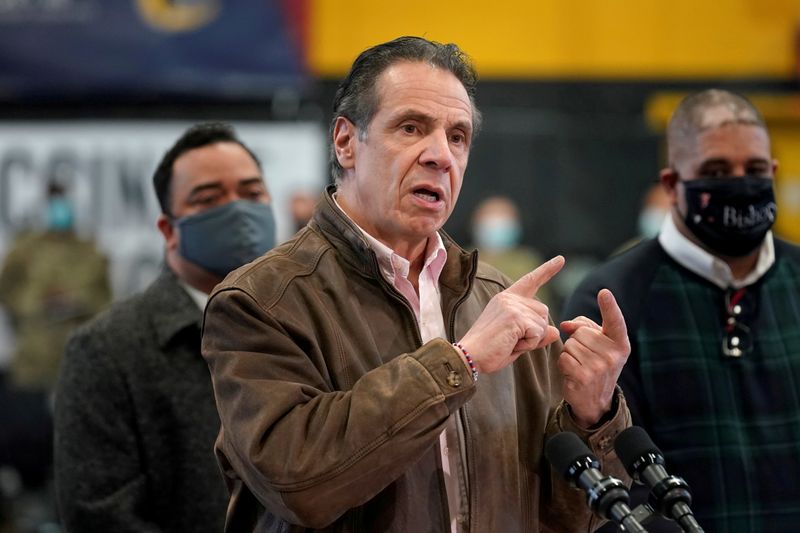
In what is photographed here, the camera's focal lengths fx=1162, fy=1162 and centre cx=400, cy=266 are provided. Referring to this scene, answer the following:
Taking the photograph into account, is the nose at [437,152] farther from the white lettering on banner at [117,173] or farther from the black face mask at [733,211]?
the white lettering on banner at [117,173]

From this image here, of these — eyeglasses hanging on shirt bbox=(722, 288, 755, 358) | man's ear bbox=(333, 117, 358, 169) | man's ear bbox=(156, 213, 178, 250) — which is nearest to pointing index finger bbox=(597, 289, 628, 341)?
man's ear bbox=(333, 117, 358, 169)

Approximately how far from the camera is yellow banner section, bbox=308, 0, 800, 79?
10.1 meters

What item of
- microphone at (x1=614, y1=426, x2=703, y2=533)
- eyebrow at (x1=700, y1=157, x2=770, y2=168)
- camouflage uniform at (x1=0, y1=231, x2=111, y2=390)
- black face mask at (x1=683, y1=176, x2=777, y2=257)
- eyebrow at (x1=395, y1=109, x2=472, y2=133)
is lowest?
camouflage uniform at (x1=0, y1=231, x2=111, y2=390)

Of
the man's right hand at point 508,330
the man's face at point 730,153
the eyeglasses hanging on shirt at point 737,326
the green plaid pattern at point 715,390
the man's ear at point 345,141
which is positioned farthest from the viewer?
the man's face at point 730,153

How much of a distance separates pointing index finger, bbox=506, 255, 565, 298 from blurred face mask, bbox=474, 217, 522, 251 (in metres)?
6.97

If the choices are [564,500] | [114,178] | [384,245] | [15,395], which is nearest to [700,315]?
[564,500]

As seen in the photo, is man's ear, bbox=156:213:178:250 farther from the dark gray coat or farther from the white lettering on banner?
the white lettering on banner

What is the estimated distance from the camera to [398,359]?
2.28 m

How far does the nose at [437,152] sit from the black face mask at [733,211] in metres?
1.23

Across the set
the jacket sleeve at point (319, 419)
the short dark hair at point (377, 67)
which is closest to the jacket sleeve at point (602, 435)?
the jacket sleeve at point (319, 419)

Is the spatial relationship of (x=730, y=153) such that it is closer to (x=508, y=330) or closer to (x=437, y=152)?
(x=437, y=152)

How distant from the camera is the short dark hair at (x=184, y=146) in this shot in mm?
3693

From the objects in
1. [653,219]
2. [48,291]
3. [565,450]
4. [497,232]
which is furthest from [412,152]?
[497,232]

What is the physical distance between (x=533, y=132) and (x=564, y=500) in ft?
25.7
